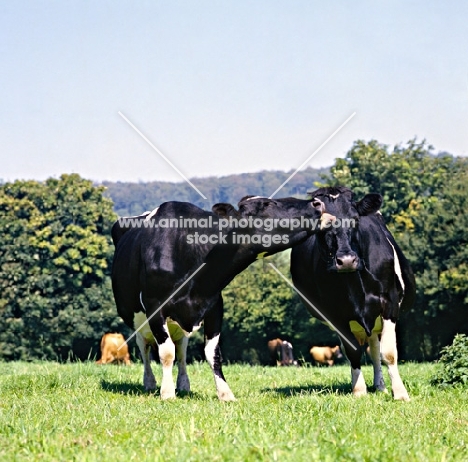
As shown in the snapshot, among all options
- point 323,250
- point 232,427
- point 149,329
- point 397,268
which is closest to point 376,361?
point 397,268

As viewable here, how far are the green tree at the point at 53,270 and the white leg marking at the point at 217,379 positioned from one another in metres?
36.7

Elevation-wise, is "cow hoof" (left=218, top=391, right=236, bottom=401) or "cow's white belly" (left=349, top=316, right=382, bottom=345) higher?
"cow's white belly" (left=349, top=316, right=382, bottom=345)

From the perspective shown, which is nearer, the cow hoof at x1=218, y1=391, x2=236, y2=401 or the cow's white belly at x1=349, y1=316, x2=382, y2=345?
the cow hoof at x1=218, y1=391, x2=236, y2=401

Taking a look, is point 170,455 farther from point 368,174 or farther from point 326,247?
point 368,174

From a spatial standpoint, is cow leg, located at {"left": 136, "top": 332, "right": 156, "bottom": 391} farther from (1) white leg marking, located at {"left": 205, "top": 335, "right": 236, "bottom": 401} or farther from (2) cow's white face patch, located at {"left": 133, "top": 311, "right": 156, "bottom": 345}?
(1) white leg marking, located at {"left": 205, "top": 335, "right": 236, "bottom": 401}

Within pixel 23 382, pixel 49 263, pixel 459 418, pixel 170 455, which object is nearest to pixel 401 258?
pixel 459 418

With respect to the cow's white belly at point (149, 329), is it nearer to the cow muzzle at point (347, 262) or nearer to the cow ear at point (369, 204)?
the cow muzzle at point (347, 262)

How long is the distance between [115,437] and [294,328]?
45835mm

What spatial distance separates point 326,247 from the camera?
34.0 ft

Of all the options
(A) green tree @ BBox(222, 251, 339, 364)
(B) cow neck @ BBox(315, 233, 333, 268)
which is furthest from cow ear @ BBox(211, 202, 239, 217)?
(A) green tree @ BBox(222, 251, 339, 364)

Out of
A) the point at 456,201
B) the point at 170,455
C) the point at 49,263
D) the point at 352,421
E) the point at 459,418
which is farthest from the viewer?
the point at 49,263

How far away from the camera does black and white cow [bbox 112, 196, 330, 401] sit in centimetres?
1001

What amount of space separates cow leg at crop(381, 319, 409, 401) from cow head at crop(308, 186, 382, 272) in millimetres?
900

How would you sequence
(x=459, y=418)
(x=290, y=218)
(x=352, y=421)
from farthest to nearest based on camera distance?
(x=290, y=218), (x=459, y=418), (x=352, y=421)
